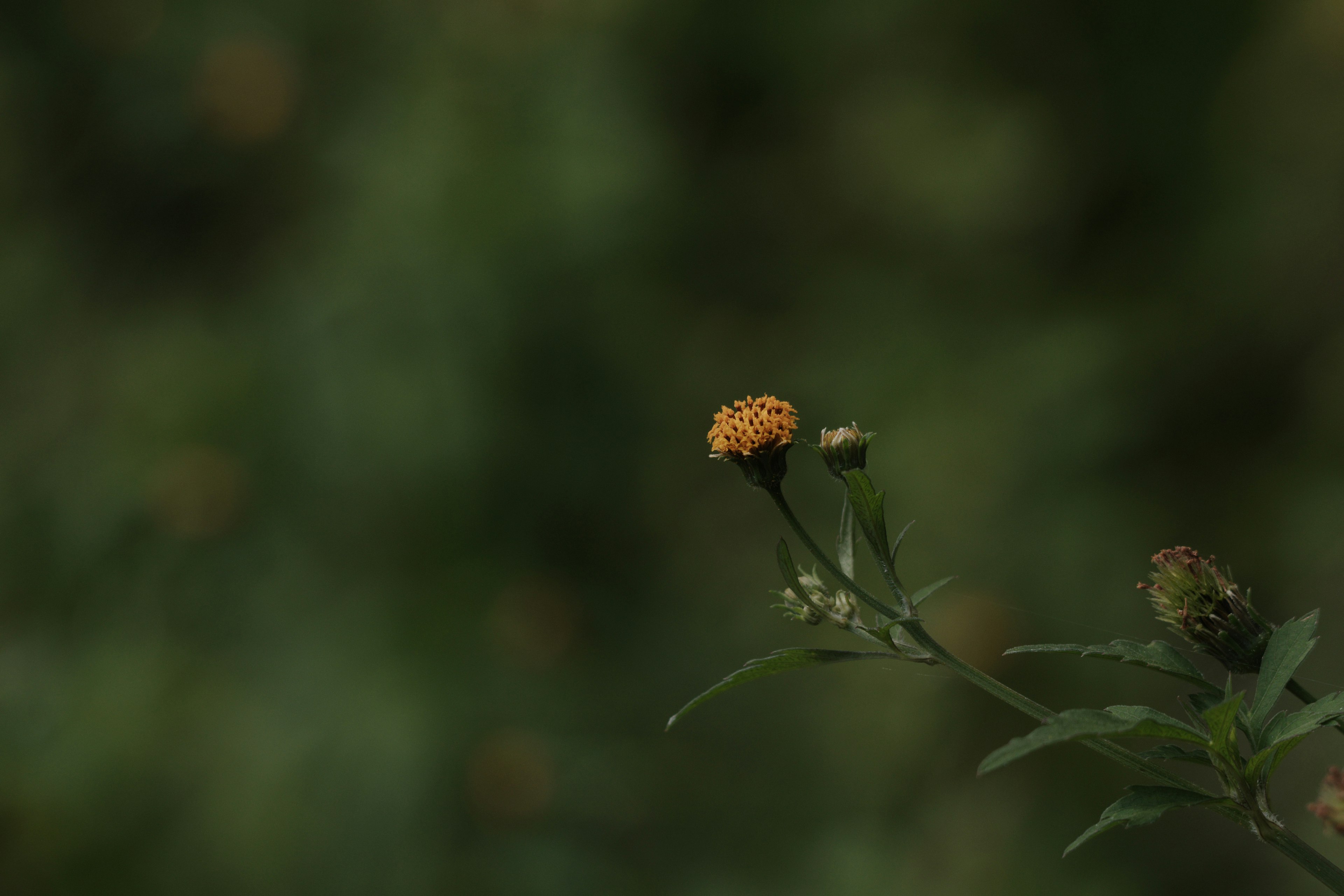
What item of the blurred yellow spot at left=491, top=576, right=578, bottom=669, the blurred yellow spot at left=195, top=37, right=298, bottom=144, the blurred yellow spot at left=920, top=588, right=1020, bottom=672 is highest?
the blurred yellow spot at left=195, top=37, right=298, bottom=144

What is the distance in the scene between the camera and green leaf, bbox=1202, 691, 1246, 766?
0.91 ft

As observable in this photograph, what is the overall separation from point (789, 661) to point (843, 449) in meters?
0.11

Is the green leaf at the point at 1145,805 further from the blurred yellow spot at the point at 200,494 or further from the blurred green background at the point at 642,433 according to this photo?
the blurred yellow spot at the point at 200,494

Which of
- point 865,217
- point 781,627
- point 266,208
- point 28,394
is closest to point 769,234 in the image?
point 865,217

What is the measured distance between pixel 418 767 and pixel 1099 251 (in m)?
1.21

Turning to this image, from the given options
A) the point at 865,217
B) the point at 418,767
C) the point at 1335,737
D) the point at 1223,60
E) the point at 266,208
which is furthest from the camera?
the point at 266,208

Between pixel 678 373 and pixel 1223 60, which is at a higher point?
pixel 1223 60

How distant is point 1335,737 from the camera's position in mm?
1123

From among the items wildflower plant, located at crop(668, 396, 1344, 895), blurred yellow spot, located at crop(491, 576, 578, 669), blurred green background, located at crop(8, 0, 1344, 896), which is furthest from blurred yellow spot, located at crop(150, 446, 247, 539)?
wildflower plant, located at crop(668, 396, 1344, 895)

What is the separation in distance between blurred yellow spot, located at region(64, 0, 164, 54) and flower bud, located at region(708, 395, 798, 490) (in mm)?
1577

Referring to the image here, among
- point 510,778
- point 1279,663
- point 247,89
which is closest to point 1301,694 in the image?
point 1279,663

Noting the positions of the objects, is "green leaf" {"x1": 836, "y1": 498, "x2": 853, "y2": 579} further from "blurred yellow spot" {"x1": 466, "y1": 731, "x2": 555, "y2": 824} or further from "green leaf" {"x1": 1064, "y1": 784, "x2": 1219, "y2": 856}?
"blurred yellow spot" {"x1": 466, "y1": 731, "x2": 555, "y2": 824}

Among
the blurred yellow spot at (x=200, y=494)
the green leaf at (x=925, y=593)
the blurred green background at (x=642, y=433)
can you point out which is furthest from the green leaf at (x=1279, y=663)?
the blurred yellow spot at (x=200, y=494)

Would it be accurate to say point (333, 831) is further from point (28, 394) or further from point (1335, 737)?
point (1335, 737)
